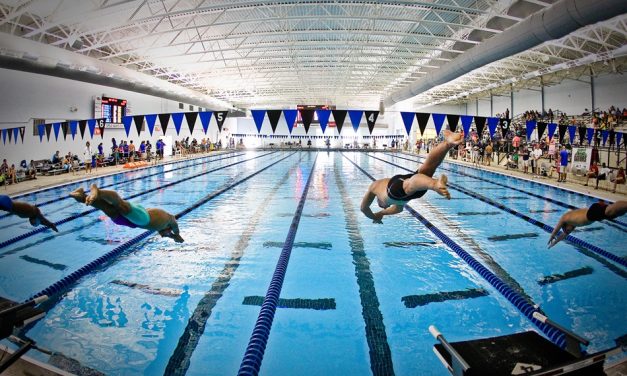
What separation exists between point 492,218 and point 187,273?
5.73 m

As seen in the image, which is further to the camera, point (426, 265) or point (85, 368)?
point (426, 265)

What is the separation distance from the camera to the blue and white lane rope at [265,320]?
2.44 metres

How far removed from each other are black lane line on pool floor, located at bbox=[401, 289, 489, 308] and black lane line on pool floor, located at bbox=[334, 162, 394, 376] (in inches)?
A: 13.2

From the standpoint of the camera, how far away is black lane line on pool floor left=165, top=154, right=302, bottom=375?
276 centimetres

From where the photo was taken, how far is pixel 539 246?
17.6 ft

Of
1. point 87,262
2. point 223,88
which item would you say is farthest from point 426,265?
point 223,88

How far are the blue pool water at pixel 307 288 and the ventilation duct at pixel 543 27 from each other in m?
3.73

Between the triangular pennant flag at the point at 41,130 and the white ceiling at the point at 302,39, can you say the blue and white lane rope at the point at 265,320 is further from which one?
the triangular pennant flag at the point at 41,130

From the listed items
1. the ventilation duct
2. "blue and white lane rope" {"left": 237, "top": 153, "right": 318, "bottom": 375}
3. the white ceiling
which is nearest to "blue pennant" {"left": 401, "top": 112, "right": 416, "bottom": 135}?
the white ceiling

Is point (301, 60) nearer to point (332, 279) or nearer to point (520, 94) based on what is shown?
point (332, 279)

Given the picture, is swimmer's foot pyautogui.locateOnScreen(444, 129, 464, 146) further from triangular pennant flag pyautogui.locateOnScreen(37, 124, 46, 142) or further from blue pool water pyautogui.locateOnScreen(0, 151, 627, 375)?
triangular pennant flag pyautogui.locateOnScreen(37, 124, 46, 142)

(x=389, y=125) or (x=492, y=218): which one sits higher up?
(x=389, y=125)

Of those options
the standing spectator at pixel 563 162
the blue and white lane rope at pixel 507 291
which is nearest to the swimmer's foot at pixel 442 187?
the blue and white lane rope at pixel 507 291

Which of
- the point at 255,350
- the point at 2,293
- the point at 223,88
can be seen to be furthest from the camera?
the point at 223,88
